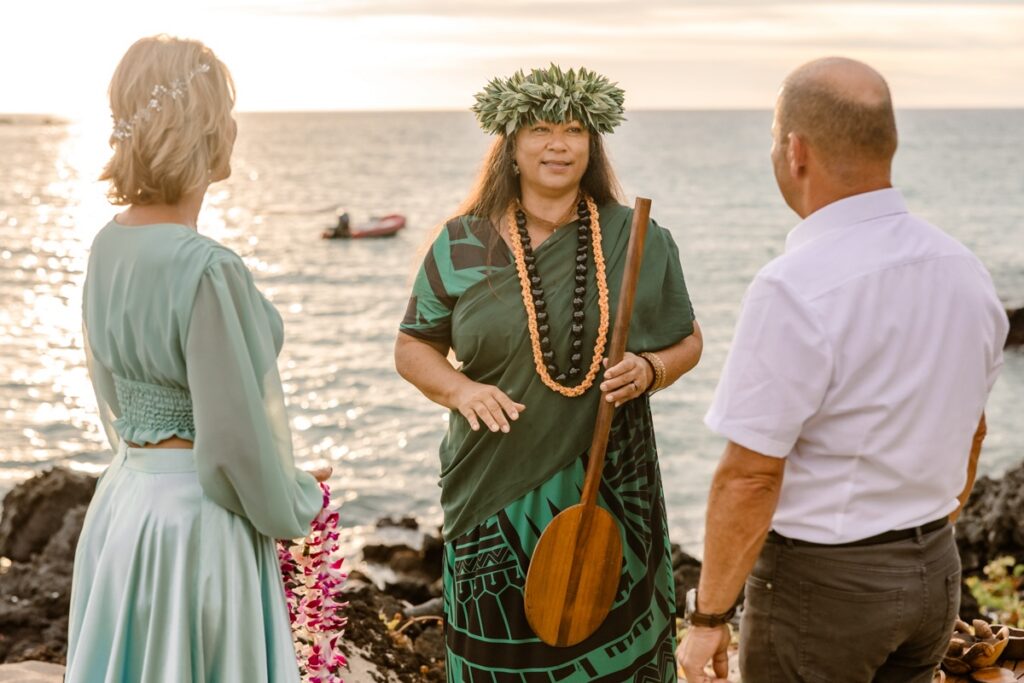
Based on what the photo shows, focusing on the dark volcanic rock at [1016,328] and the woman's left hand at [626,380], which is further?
the dark volcanic rock at [1016,328]

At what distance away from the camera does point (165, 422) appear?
3037 millimetres

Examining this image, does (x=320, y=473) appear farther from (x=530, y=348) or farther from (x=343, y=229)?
(x=343, y=229)

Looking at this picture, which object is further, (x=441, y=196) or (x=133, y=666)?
(x=441, y=196)

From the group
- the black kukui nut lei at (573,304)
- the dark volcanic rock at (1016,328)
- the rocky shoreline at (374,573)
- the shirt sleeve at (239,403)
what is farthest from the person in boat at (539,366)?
the dark volcanic rock at (1016,328)

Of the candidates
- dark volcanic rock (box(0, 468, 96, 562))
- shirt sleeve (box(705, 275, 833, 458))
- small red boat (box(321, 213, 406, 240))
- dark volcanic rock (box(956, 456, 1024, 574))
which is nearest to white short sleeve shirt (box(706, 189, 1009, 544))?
Answer: shirt sleeve (box(705, 275, 833, 458))

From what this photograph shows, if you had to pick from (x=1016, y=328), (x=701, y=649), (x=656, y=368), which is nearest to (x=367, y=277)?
(x=1016, y=328)

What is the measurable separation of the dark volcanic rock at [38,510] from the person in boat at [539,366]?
562cm

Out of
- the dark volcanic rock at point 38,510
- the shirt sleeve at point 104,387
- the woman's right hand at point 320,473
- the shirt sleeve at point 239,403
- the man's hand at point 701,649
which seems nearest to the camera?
the man's hand at point 701,649

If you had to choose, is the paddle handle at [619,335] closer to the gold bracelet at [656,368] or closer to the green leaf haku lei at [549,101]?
the gold bracelet at [656,368]

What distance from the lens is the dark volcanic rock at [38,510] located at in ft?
28.1

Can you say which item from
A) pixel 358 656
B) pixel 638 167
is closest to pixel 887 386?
pixel 358 656

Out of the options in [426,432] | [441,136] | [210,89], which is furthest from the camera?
[441,136]

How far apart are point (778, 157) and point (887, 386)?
54cm

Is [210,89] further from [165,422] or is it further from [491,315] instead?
[491,315]
